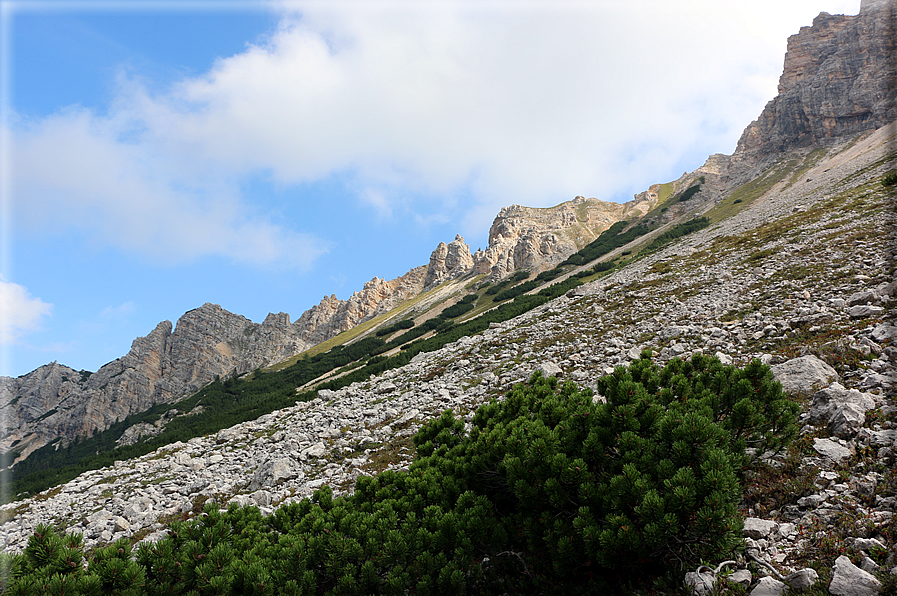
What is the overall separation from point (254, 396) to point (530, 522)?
2320 inches

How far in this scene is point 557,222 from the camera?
133 metres

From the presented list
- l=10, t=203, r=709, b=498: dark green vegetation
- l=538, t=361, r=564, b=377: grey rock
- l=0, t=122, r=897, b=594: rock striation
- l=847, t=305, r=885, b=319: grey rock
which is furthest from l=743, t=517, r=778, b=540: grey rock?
l=10, t=203, r=709, b=498: dark green vegetation

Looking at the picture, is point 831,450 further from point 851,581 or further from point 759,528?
point 851,581

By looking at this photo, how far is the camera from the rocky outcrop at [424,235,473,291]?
480 ft

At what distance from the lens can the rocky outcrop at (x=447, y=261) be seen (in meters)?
146

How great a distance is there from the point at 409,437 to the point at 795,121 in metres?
115

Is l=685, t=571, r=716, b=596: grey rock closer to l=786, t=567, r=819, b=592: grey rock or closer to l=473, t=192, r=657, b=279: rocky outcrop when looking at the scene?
l=786, t=567, r=819, b=592: grey rock

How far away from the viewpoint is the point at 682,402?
6.27 metres

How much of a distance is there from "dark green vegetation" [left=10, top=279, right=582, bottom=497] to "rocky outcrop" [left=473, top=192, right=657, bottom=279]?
41.3 m

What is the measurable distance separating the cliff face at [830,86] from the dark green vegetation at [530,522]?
10424cm

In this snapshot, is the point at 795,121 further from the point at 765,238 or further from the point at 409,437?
the point at 409,437

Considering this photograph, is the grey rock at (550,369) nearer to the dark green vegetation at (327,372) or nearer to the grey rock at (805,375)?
the grey rock at (805,375)

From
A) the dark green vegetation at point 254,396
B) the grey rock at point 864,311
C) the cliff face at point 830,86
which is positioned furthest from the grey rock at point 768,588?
the cliff face at point 830,86

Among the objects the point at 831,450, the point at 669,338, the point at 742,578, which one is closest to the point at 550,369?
the point at 669,338
